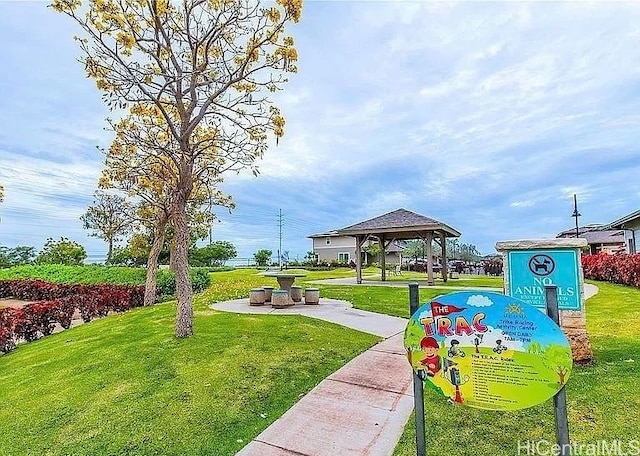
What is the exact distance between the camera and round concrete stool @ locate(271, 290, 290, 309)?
9.98 m

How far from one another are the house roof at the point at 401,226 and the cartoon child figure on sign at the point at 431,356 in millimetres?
14152

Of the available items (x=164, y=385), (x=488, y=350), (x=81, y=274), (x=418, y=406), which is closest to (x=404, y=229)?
(x=164, y=385)

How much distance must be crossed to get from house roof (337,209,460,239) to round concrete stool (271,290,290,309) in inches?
314

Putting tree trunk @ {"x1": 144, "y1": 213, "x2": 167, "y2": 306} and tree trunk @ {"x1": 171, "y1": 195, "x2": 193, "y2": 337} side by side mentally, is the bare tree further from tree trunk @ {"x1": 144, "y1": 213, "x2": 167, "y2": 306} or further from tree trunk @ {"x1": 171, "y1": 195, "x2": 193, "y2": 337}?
tree trunk @ {"x1": 144, "y1": 213, "x2": 167, "y2": 306}

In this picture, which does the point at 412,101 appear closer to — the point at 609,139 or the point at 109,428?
the point at 609,139

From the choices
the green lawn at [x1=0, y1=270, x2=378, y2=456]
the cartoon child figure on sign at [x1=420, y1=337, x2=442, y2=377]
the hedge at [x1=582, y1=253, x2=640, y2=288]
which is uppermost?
the hedge at [x1=582, y1=253, x2=640, y2=288]

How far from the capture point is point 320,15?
908 cm

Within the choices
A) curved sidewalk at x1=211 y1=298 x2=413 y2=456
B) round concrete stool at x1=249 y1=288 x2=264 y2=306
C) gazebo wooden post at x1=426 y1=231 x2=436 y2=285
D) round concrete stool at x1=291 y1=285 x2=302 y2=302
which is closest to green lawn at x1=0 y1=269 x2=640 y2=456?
curved sidewalk at x1=211 y1=298 x2=413 y2=456

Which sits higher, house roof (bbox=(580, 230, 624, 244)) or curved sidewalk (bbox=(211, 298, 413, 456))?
house roof (bbox=(580, 230, 624, 244))

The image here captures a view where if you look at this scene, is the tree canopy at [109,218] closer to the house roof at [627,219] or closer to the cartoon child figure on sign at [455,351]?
the cartoon child figure on sign at [455,351]

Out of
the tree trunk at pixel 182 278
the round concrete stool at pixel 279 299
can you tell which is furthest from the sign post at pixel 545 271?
the round concrete stool at pixel 279 299

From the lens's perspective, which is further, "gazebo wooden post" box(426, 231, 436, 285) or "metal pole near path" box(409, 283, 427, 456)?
"gazebo wooden post" box(426, 231, 436, 285)

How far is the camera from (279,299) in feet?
32.9

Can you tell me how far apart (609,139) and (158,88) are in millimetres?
21420
